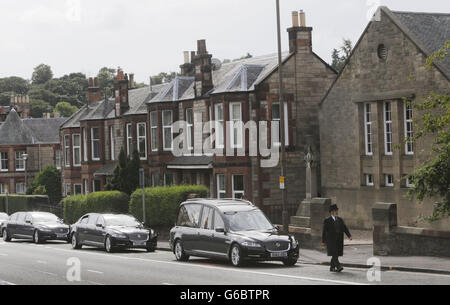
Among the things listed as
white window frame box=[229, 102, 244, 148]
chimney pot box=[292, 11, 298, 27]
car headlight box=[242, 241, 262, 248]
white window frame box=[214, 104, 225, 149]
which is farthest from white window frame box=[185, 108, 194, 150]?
car headlight box=[242, 241, 262, 248]

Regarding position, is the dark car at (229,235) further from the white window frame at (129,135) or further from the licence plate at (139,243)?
the white window frame at (129,135)

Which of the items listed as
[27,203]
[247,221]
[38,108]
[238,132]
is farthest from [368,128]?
[38,108]

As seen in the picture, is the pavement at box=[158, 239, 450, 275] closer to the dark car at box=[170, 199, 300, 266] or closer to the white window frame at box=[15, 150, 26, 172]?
the dark car at box=[170, 199, 300, 266]

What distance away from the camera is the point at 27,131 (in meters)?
74.9

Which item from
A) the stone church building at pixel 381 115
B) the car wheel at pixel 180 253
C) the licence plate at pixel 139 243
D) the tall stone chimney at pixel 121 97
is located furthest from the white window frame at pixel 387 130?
the tall stone chimney at pixel 121 97

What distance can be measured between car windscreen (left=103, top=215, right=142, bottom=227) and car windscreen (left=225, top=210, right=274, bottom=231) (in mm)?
8081

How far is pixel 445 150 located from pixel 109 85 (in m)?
113

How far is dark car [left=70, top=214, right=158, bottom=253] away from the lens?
90.3 feet

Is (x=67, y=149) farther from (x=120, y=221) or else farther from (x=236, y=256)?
(x=236, y=256)

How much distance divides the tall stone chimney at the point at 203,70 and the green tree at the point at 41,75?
372 feet

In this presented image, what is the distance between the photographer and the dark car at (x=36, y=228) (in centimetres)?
3481
